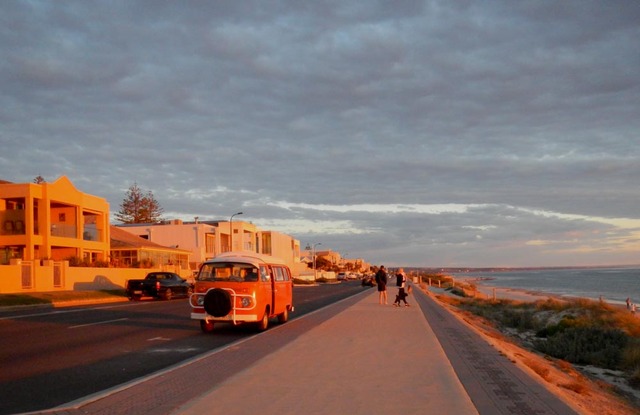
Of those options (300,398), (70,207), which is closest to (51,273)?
(70,207)

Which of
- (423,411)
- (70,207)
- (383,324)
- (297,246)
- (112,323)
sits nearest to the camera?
(423,411)

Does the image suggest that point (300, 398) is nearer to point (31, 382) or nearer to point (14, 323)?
point (31, 382)

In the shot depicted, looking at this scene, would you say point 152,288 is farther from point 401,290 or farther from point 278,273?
point 278,273

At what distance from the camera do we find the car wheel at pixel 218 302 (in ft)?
55.0

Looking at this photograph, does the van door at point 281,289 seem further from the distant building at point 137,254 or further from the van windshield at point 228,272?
the distant building at point 137,254

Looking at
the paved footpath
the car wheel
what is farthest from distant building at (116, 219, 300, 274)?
the paved footpath

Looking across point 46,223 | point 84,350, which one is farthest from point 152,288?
point 84,350

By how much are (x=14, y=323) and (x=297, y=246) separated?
126938 mm

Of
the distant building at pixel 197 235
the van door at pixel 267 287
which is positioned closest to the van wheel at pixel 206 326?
the van door at pixel 267 287

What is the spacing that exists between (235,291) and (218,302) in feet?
1.67

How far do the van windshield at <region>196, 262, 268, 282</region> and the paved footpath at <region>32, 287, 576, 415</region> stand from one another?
3262mm

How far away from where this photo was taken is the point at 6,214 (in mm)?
43812

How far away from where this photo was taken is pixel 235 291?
1698cm

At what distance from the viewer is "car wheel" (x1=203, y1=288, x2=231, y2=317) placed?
1677cm
